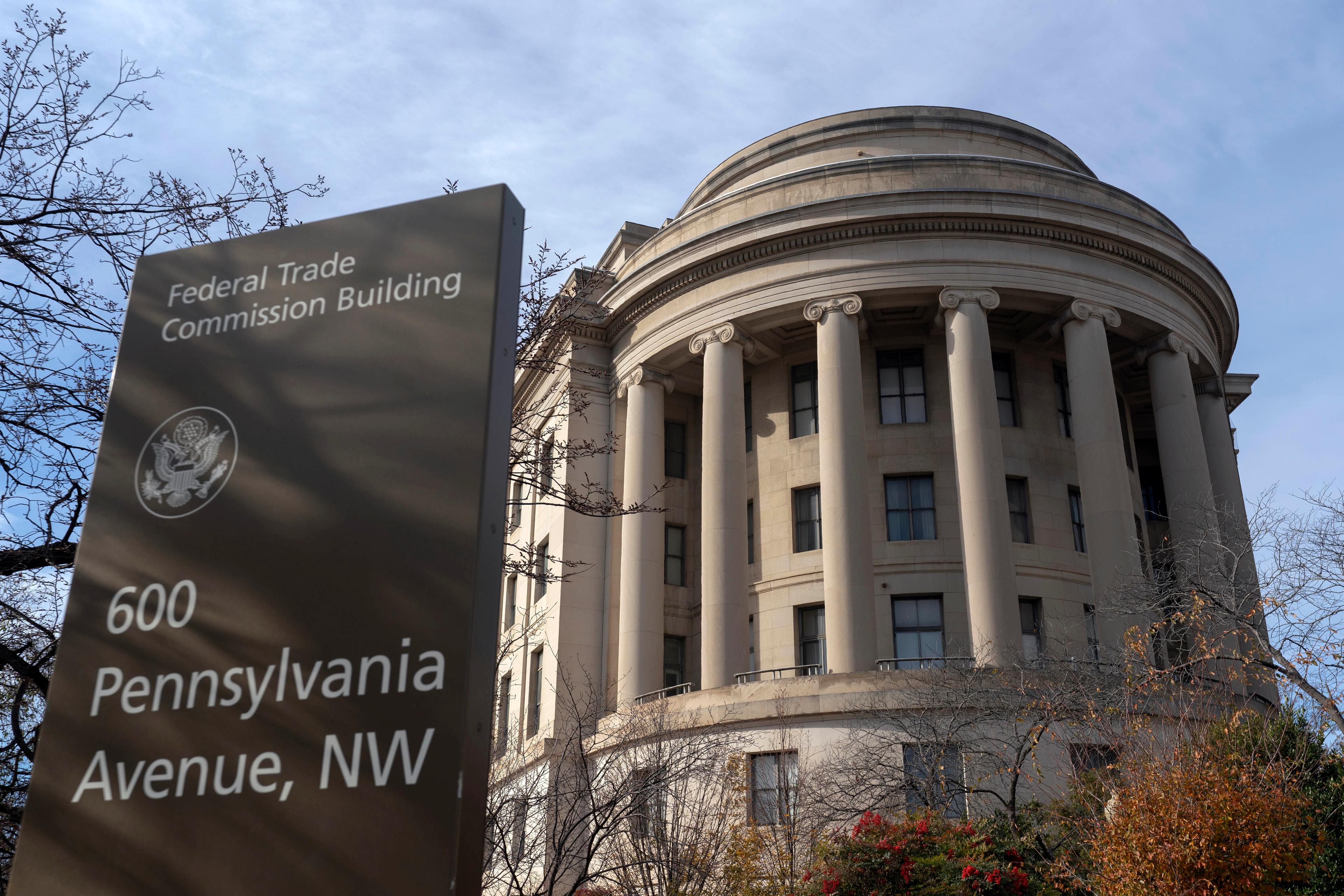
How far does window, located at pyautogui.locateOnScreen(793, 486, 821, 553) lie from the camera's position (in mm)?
34062

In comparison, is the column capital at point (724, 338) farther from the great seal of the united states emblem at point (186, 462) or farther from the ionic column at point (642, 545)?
the great seal of the united states emblem at point (186, 462)

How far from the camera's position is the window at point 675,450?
39.3 meters

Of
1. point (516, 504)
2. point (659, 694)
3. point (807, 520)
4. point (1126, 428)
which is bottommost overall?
point (516, 504)

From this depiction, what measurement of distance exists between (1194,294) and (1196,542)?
1307 centimetres

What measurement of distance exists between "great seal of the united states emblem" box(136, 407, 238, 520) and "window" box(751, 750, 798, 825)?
18.0 m

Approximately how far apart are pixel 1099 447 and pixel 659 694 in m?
14.4

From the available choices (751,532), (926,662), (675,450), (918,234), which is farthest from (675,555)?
(918,234)

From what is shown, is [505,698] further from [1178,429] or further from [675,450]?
[1178,429]

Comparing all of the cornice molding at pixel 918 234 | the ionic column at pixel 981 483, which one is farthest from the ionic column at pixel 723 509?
the ionic column at pixel 981 483

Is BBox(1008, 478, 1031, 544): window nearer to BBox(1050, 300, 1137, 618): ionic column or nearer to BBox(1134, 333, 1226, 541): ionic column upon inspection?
BBox(1050, 300, 1137, 618): ionic column

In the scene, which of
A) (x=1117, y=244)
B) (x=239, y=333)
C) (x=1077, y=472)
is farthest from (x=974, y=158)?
(x=239, y=333)

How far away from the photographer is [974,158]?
111 feet

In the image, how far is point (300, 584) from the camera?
135 inches

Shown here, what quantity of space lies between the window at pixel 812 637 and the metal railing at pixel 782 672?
0.18 ft
